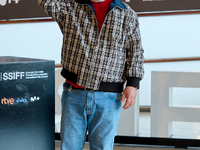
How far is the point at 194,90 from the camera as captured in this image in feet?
12.9

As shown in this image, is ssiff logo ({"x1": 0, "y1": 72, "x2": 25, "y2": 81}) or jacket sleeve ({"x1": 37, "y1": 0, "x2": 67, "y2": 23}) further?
jacket sleeve ({"x1": 37, "y1": 0, "x2": 67, "y2": 23})

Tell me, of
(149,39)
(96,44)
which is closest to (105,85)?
(96,44)

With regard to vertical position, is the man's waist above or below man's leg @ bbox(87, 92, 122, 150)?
above

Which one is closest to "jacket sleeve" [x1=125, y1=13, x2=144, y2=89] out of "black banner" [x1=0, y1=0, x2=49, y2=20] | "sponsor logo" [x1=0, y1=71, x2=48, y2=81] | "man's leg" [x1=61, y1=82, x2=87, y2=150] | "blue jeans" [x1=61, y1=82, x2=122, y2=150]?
"blue jeans" [x1=61, y1=82, x2=122, y2=150]

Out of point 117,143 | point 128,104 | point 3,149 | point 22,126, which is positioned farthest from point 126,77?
Result: point 117,143

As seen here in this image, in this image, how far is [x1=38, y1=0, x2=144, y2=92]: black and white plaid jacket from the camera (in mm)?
1421

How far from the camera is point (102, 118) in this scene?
4.72ft

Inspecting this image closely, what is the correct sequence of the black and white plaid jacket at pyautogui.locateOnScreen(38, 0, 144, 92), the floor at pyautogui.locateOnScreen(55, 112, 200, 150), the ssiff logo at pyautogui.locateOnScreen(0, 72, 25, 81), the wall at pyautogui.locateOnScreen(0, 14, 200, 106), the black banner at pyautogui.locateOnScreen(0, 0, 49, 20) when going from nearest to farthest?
the ssiff logo at pyautogui.locateOnScreen(0, 72, 25, 81) < the black and white plaid jacket at pyautogui.locateOnScreen(38, 0, 144, 92) < the floor at pyautogui.locateOnScreen(55, 112, 200, 150) < the black banner at pyautogui.locateOnScreen(0, 0, 49, 20) < the wall at pyautogui.locateOnScreen(0, 14, 200, 106)

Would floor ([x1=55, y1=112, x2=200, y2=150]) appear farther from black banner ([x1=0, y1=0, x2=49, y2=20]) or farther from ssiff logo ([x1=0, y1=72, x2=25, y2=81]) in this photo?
ssiff logo ([x1=0, y1=72, x2=25, y2=81])

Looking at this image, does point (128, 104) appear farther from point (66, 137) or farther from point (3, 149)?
point (3, 149)

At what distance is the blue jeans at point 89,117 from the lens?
4.68ft

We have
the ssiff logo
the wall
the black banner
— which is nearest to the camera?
the ssiff logo

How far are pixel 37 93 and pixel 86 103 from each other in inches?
7.8

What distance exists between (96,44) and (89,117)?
0.30 meters
